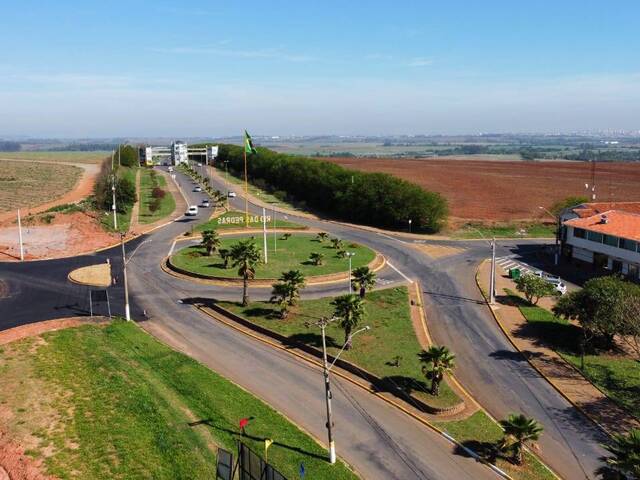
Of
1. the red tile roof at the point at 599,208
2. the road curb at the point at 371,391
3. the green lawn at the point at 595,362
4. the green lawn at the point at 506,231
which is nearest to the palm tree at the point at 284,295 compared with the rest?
the road curb at the point at 371,391

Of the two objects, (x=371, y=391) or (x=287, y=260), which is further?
(x=287, y=260)

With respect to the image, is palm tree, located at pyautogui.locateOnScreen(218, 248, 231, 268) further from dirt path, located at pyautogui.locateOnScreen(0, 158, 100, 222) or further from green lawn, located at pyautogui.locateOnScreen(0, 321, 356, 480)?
dirt path, located at pyautogui.locateOnScreen(0, 158, 100, 222)

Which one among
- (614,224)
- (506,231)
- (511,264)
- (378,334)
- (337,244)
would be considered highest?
(614,224)

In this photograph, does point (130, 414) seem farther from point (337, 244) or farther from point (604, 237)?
point (604, 237)

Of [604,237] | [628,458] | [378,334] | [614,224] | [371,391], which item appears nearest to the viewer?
[628,458]

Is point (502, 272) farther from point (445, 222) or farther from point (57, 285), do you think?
point (57, 285)

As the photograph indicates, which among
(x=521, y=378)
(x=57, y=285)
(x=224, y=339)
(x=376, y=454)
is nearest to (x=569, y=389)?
(x=521, y=378)

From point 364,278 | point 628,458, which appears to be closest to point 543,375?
point 628,458

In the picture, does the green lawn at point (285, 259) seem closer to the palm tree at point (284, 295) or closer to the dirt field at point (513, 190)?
the palm tree at point (284, 295)
